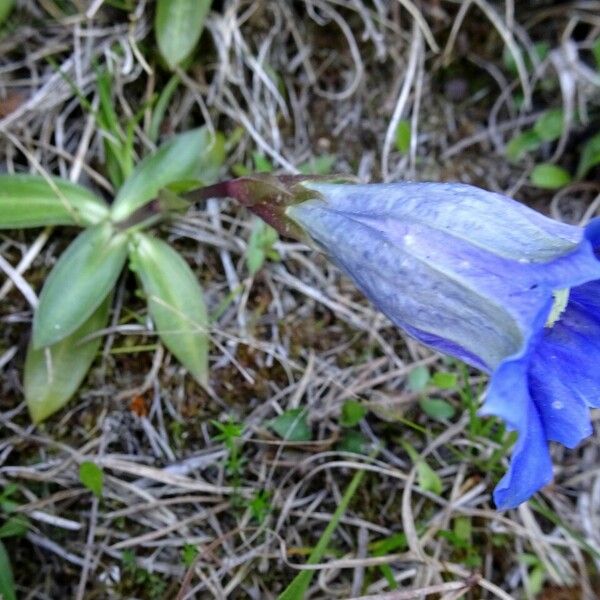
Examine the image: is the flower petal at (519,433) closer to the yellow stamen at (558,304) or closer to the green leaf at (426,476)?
the yellow stamen at (558,304)

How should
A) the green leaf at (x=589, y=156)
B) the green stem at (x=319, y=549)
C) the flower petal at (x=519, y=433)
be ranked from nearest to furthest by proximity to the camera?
the flower petal at (x=519, y=433) < the green stem at (x=319, y=549) < the green leaf at (x=589, y=156)

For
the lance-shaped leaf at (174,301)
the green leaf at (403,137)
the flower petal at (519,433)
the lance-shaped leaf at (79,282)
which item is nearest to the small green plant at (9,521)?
the lance-shaped leaf at (79,282)

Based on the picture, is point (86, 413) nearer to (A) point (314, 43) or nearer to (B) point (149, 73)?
(B) point (149, 73)

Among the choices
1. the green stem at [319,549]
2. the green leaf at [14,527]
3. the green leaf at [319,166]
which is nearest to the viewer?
the green stem at [319,549]

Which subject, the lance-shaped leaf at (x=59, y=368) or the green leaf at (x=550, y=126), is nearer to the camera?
the lance-shaped leaf at (x=59, y=368)

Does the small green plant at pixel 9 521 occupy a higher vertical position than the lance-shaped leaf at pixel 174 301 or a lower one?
lower

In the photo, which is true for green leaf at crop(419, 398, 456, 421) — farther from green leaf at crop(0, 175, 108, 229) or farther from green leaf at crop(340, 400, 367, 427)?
green leaf at crop(0, 175, 108, 229)

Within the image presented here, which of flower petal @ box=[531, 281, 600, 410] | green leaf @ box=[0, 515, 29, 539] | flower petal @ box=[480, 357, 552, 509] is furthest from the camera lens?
green leaf @ box=[0, 515, 29, 539]

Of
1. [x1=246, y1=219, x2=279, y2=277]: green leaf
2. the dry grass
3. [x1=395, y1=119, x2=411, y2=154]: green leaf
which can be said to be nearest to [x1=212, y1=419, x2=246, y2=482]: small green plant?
the dry grass
